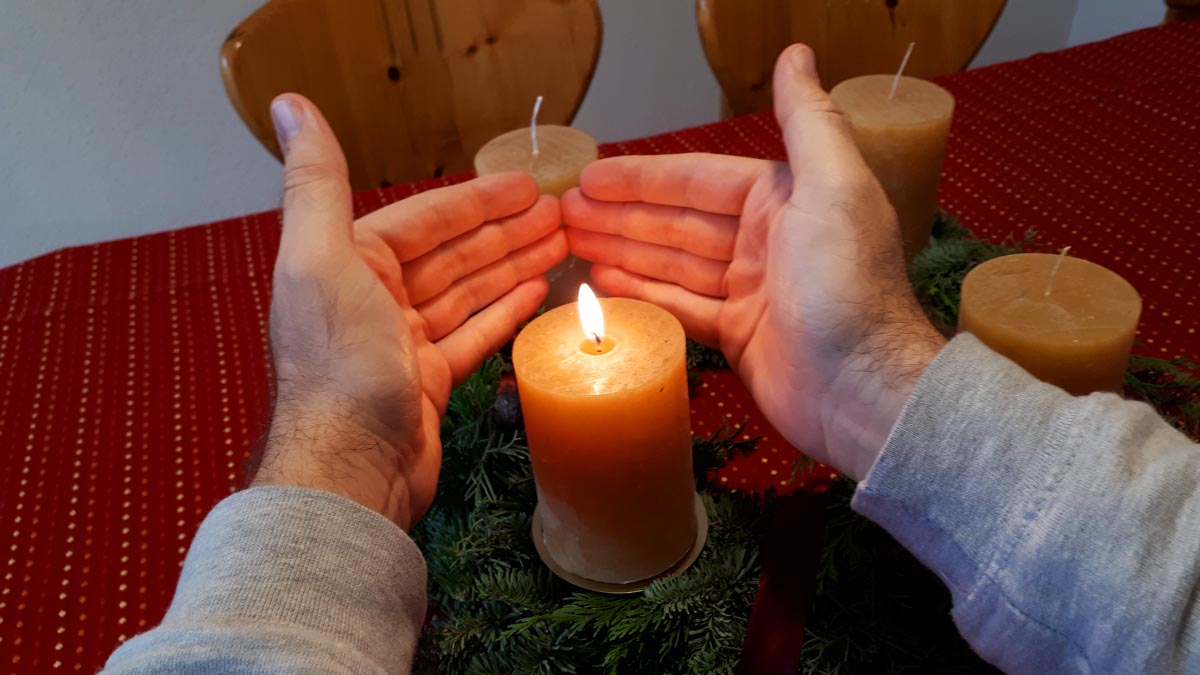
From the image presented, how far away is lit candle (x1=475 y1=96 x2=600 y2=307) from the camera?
77 cm

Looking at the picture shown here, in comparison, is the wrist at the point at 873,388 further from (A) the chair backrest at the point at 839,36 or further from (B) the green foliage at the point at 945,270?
(A) the chair backrest at the point at 839,36

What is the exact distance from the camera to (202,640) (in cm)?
42

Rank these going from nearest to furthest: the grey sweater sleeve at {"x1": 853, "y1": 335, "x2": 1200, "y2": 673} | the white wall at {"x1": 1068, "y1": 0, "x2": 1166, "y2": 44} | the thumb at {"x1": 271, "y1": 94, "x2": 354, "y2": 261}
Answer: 1. the grey sweater sleeve at {"x1": 853, "y1": 335, "x2": 1200, "y2": 673}
2. the thumb at {"x1": 271, "y1": 94, "x2": 354, "y2": 261}
3. the white wall at {"x1": 1068, "y1": 0, "x2": 1166, "y2": 44}

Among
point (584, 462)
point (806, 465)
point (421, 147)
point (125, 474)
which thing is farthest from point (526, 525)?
point (421, 147)

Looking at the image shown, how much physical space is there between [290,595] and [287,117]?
14.8 inches

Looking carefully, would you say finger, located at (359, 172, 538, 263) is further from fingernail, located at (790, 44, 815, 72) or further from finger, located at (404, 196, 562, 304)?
fingernail, located at (790, 44, 815, 72)

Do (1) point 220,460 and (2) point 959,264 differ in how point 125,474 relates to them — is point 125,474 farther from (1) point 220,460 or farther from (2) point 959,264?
(2) point 959,264

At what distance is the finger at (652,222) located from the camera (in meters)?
0.76

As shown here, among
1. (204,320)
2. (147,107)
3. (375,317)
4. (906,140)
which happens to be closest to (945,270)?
(906,140)

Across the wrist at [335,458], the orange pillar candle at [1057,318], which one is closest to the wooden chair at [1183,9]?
the orange pillar candle at [1057,318]

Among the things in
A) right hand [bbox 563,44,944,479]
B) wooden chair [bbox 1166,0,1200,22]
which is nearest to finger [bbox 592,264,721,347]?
right hand [bbox 563,44,944,479]

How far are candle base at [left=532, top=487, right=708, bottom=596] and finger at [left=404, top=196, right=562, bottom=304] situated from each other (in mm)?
246

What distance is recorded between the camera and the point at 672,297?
78 centimetres

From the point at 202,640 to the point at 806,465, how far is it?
431 mm
